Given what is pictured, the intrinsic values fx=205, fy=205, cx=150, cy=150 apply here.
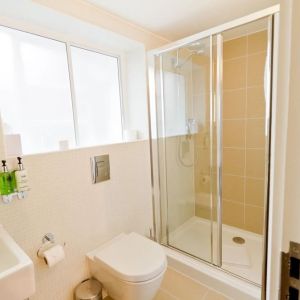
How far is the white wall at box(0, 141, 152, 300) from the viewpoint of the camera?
1279 millimetres

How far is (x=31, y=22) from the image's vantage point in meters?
1.50

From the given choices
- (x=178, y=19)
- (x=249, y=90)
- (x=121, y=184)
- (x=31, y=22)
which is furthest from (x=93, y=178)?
(x=249, y=90)

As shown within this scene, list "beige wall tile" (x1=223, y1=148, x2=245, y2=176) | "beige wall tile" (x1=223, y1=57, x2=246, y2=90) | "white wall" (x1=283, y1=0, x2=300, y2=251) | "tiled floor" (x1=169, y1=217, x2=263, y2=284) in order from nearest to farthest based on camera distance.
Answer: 1. "white wall" (x1=283, y1=0, x2=300, y2=251)
2. "tiled floor" (x1=169, y1=217, x2=263, y2=284)
3. "beige wall tile" (x1=223, y1=57, x2=246, y2=90)
4. "beige wall tile" (x1=223, y1=148, x2=245, y2=176)

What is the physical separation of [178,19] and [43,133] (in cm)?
152

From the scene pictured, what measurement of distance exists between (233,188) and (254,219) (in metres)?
0.39

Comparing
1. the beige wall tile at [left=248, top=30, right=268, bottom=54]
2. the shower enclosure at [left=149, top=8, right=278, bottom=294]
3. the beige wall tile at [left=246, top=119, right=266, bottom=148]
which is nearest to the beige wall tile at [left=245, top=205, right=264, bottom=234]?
the shower enclosure at [left=149, top=8, right=278, bottom=294]

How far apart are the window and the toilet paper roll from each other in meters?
0.72

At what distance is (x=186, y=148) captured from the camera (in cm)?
228

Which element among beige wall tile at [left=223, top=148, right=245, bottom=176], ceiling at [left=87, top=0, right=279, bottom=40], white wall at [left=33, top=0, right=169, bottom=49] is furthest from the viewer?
beige wall tile at [left=223, top=148, right=245, bottom=176]

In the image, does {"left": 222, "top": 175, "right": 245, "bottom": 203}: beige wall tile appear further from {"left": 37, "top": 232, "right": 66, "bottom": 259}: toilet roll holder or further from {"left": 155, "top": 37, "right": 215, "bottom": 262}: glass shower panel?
{"left": 37, "top": 232, "right": 66, "bottom": 259}: toilet roll holder

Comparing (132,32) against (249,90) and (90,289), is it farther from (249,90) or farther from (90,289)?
(90,289)

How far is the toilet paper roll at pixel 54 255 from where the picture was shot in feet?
4.21

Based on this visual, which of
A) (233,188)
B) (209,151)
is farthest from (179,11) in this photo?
(233,188)

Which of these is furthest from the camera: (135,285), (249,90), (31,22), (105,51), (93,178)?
(249,90)
